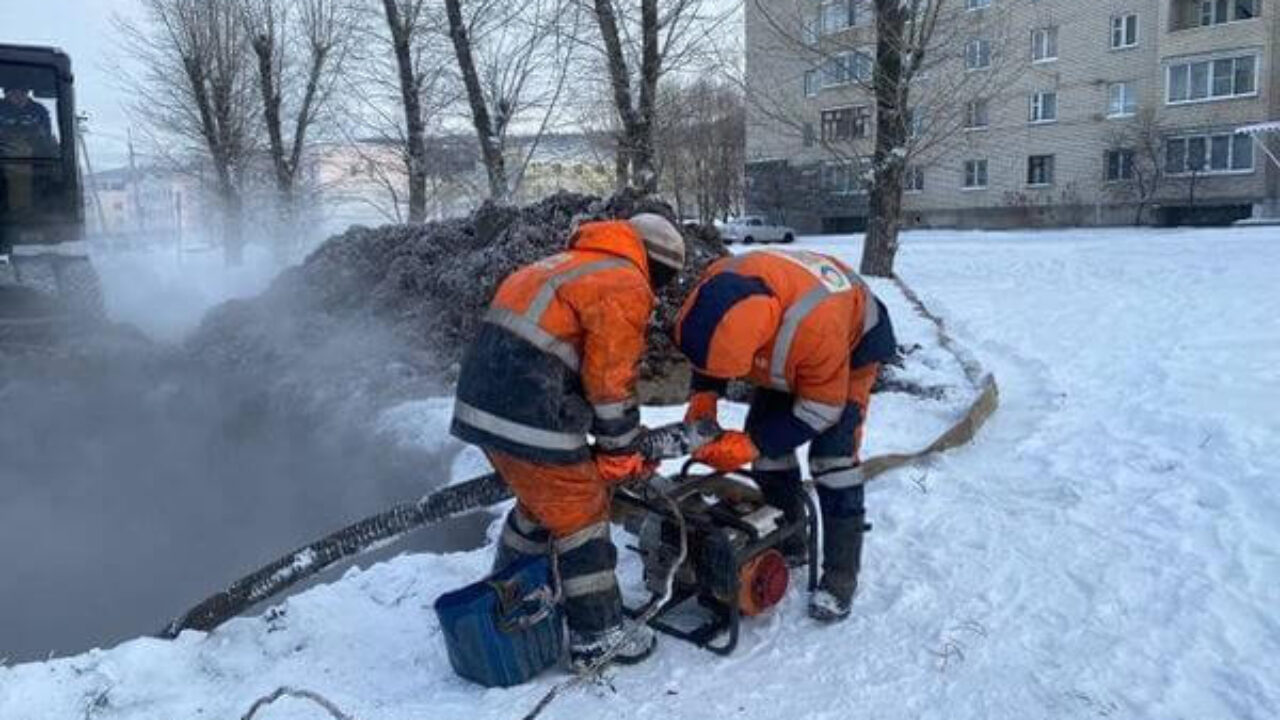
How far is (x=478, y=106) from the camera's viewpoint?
1472cm

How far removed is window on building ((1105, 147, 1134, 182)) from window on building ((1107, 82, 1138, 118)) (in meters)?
1.27

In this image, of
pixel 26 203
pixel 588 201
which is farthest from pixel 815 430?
pixel 26 203

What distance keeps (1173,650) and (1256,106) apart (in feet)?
111

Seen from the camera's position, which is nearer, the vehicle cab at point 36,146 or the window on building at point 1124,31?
the vehicle cab at point 36,146

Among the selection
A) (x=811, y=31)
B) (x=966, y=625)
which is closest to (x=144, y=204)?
(x=811, y=31)

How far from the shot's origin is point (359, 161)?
25.0 metres

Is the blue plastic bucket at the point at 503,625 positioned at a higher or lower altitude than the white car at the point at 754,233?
lower

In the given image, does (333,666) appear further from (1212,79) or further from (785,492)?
(1212,79)

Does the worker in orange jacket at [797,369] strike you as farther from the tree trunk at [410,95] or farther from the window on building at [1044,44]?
the window on building at [1044,44]

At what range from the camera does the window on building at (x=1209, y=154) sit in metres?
30.9

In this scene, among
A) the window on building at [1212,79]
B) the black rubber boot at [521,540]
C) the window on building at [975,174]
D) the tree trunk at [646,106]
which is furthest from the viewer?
the window on building at [975,174]

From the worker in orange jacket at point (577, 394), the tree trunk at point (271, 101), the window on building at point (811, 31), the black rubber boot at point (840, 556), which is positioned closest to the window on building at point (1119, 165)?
the window on building at point (811, 31)

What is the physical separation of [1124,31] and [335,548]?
36.2m

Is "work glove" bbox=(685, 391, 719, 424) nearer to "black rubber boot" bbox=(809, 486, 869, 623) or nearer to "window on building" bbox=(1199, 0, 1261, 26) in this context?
"black rubber boot" bbox=(809, 486, 869, 623)
